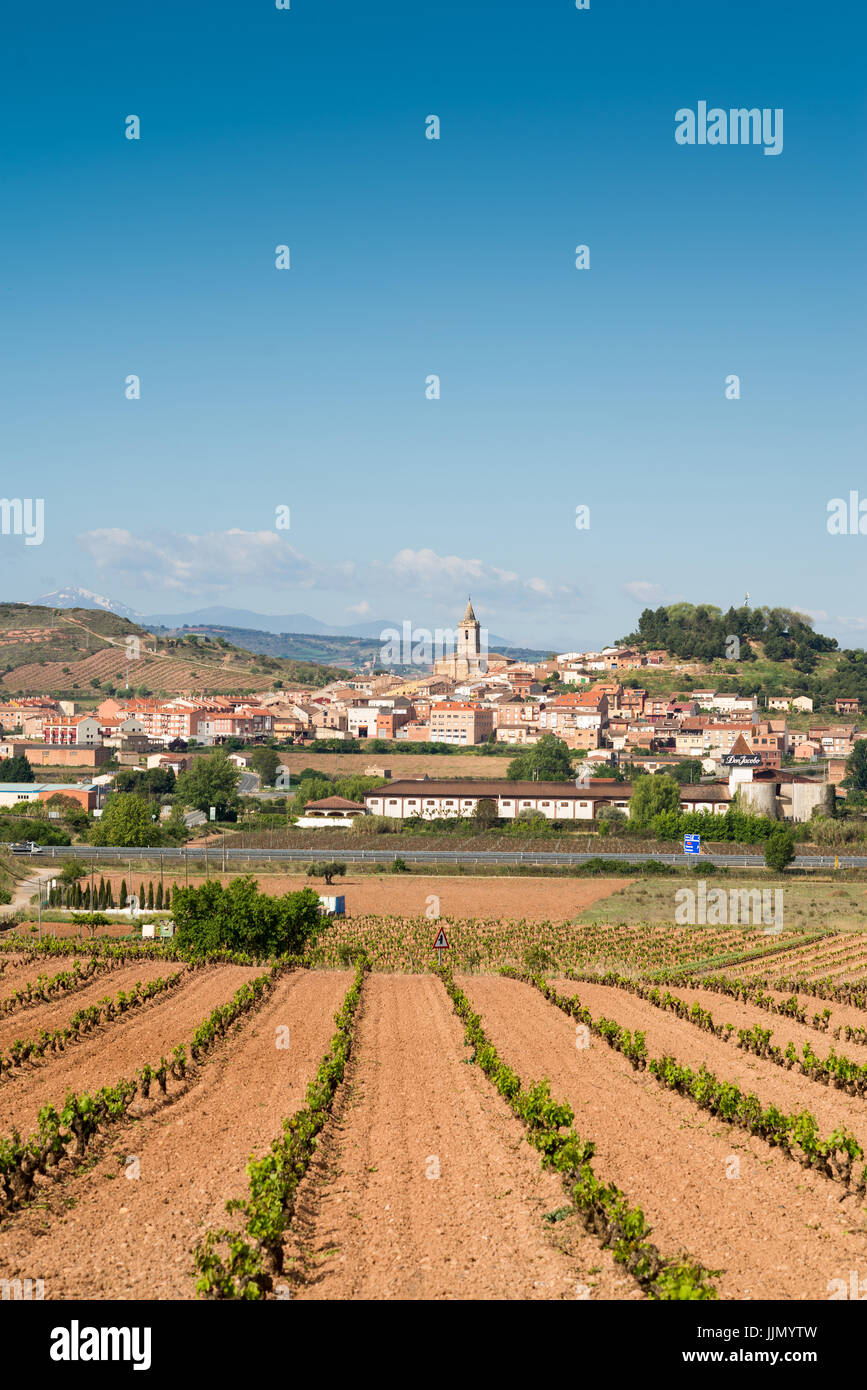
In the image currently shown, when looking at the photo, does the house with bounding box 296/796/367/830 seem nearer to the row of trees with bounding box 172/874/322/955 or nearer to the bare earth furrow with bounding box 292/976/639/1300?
the row of trees with bounding box 172/874/322/955

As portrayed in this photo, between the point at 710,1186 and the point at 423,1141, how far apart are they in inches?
133

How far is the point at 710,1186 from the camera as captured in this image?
511 inches

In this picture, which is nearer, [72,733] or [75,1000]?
[75,1000]

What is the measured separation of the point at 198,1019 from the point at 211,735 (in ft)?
349

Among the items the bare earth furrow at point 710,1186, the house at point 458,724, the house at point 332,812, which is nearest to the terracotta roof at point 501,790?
the house at point 332,812

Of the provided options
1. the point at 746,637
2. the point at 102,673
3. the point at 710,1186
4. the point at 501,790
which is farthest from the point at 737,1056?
the point at 102,673

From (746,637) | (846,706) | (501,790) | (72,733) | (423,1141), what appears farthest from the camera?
(746,637)

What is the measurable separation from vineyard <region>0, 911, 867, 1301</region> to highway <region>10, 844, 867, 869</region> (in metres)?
30.8

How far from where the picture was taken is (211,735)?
418 ft

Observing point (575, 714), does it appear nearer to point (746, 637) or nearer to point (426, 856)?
point (746, 637)

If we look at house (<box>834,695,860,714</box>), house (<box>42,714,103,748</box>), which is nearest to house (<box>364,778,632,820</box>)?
house (<box>42,714,103,748</box>)

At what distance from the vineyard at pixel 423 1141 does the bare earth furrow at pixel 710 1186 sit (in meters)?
0.04
